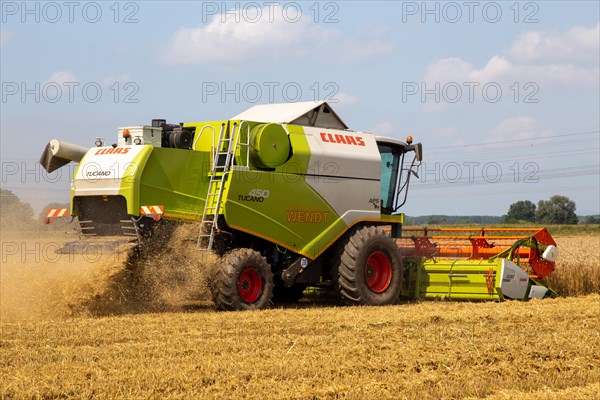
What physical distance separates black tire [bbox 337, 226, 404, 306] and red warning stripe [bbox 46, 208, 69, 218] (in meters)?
3.95

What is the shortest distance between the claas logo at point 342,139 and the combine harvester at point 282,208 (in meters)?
0.02

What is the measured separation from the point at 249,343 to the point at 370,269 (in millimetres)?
5176

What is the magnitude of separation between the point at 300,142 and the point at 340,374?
6.01 meters

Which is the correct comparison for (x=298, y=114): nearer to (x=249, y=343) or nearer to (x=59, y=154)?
(x=59, y=154)

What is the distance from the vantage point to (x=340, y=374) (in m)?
6.80

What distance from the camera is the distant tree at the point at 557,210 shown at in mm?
71688

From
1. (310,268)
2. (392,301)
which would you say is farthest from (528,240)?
(310,268)

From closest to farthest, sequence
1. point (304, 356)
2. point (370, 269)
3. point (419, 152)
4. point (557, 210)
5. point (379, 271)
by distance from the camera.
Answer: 1. point (304, 356)
2. point (370, 269)
3. point (379, 271)
4. point (419, 152)
5. point (557, 210)

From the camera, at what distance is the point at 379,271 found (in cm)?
1340

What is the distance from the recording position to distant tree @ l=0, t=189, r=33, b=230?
40.3 ft

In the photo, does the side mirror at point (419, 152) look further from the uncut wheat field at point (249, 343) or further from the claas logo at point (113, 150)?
the claas logo at point (113, 150)

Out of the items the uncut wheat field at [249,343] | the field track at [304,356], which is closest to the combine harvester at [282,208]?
the uncut wheat field at [249,343]

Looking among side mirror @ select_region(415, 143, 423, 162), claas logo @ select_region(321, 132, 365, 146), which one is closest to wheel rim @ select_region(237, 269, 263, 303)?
claas logo @ select_region(321, 132, 365, 146)

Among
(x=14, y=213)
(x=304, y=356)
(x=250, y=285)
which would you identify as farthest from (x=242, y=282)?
(x=304, y=356)
